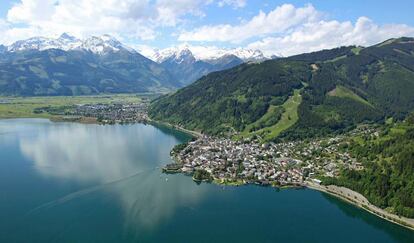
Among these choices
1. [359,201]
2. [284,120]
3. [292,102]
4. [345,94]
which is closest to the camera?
[359,201]

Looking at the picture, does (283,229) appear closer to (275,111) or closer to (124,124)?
(275,111)

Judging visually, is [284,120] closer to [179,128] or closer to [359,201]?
[179,128]

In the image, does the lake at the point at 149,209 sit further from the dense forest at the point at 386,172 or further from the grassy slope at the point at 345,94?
the grassy slope at the point at 345,94

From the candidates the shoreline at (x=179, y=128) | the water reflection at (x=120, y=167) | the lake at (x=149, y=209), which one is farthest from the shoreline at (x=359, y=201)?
the shoreline at (x=179, y=128)

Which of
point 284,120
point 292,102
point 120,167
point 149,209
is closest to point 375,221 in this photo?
point 149,209

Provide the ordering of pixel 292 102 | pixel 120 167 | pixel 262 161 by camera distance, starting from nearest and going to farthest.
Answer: pixel 120 167, pixel 262 161, pixel 292 102

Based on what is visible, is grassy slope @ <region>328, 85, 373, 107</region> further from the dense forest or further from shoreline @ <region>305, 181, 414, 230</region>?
shoreline @ <region>305, 181, 414, 230</region>
